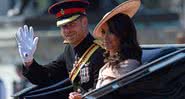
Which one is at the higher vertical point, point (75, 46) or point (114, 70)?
point (75, 46)

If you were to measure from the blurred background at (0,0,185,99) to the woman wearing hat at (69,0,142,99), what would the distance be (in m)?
11.6

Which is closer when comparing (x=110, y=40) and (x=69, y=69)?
(x=110, y=40)

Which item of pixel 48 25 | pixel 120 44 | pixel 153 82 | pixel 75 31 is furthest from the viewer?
pixel 48 25

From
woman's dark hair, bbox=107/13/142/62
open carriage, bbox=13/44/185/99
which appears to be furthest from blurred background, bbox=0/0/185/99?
open carriage, bbox=13/44/185/99

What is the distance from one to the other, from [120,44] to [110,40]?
0.23 feet

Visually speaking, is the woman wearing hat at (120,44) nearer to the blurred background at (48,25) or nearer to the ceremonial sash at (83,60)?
the ceremonial sash at (83,60)

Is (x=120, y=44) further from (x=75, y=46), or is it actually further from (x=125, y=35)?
(x=75, y=46)

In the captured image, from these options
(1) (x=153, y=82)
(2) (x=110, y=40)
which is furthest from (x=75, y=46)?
(1) (x=153, y=82)

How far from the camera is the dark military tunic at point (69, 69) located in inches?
220

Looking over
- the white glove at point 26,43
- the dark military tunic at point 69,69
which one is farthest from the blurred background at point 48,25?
the white glove at point 26,43

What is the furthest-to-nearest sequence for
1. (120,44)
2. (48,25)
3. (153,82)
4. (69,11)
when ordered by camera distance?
(48,25)
(69,11)
(120,44)
(153,82)

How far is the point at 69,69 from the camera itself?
5902 millimetres

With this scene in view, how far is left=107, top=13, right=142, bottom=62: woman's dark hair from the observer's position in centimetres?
512

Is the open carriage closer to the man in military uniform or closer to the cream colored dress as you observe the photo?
the cream colored dress
